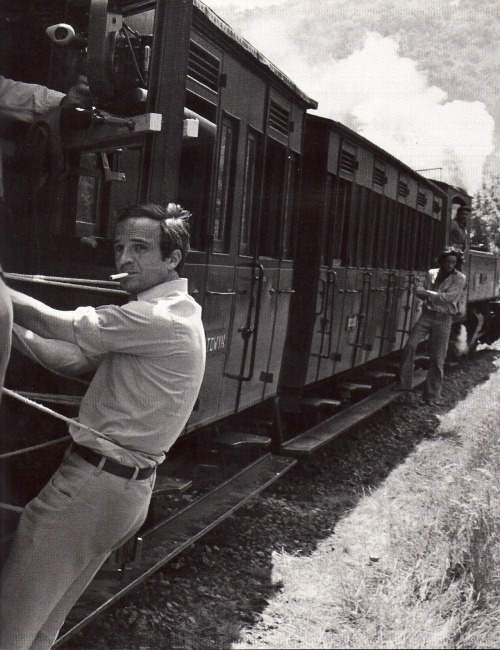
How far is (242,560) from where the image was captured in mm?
5230

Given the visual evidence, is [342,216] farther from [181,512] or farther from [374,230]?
[181,512]

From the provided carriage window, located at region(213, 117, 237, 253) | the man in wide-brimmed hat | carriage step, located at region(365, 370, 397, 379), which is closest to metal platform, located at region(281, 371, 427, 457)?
carriage step, located at region(365, 370, 397, 379)

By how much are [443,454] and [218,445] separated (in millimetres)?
3522

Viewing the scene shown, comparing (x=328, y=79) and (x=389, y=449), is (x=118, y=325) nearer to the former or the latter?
(x=328, y=79)

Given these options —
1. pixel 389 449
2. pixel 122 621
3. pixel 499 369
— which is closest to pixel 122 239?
pixel 122 621

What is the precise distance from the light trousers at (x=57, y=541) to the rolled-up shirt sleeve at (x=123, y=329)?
0.36 meters

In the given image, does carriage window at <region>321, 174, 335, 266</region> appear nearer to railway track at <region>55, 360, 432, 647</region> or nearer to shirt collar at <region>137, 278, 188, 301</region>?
railway track at <region>55, 360, 432, 647</region>

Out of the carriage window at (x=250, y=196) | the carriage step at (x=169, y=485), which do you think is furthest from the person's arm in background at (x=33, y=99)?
the carriage window at (x=250, y=196)

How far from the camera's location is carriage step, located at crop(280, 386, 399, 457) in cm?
694

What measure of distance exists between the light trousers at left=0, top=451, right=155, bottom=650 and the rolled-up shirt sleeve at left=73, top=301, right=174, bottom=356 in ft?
1.19

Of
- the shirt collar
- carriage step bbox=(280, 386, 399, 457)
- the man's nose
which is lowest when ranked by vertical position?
carriage step bbox=(280, 386, 399, 457)

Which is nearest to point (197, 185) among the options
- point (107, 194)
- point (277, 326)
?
point (107, 194)

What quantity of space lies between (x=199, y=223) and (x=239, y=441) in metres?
1.71

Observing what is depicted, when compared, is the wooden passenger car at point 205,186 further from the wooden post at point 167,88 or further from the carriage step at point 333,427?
the carriage step at point 333,427
